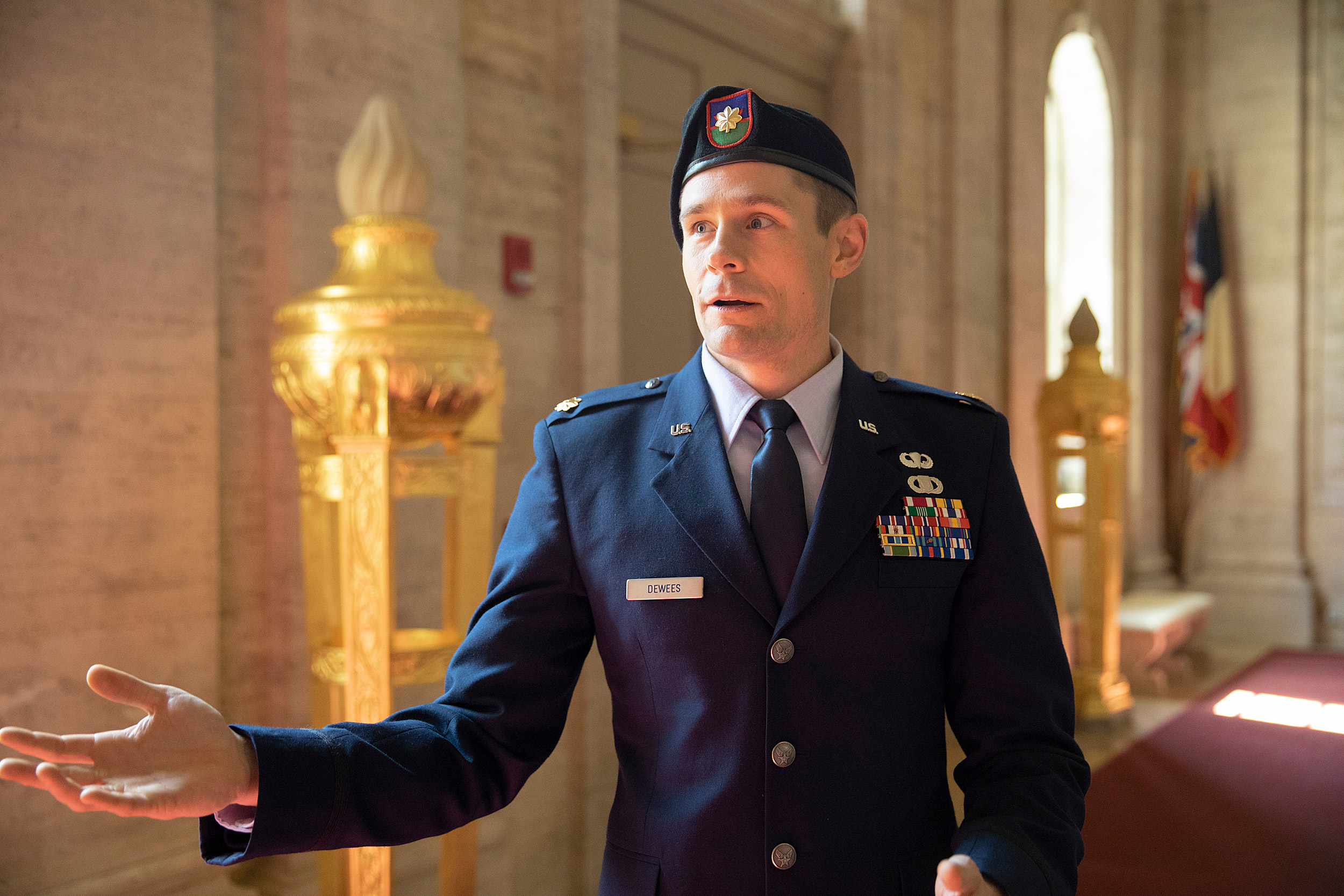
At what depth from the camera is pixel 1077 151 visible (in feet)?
28.9

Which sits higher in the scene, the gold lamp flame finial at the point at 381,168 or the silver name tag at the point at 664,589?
the gold lamp flame finial at the point at 381,168

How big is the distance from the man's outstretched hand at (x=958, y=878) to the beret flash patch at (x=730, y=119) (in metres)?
0.86

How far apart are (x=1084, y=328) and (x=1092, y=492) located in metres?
0.84

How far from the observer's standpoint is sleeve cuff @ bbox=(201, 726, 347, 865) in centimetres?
108

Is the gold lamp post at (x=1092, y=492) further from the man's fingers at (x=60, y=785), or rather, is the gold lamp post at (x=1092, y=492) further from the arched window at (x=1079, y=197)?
the man's fingers at (x=60, y=785)

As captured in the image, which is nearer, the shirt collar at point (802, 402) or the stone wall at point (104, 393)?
the shirt collar at point (802, 402)

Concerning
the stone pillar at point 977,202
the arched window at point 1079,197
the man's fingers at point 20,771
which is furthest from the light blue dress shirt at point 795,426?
the arched window at point 1079,197

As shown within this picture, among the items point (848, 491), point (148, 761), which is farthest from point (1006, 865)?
point (148, 761)

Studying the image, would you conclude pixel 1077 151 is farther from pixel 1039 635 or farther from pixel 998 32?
pixel 1039 635

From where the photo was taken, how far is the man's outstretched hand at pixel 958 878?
3.22ft

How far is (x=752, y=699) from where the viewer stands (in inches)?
48.2

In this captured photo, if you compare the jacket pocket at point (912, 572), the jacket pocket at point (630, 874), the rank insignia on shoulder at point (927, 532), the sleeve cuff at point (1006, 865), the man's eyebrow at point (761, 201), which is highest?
the man's eyebrow at point (761, 201)

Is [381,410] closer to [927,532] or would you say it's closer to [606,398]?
[606,398]

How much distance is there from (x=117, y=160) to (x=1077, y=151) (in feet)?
26.6
